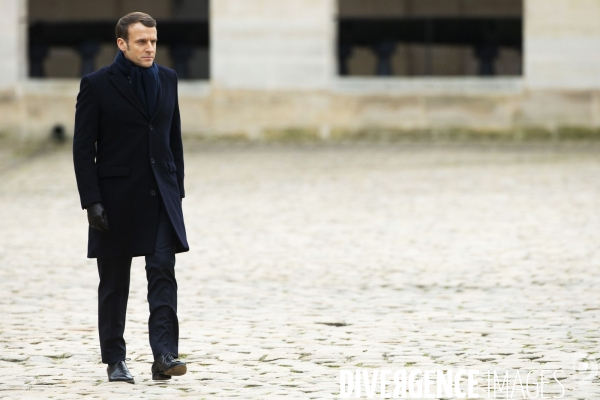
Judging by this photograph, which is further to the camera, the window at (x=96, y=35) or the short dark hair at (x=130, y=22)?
the window at (x=96, y=35)

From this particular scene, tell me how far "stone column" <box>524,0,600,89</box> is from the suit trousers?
15841 mm

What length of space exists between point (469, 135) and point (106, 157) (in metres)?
15.6

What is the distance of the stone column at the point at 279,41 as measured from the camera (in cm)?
2127

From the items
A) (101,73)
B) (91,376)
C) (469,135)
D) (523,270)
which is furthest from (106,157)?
(469,135)

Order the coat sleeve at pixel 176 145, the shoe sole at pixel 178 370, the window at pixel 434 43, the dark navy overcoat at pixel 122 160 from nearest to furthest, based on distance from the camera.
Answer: the shoe sole at pixel 178 370 < the dark navy overcoat at pixel 122 160 < the coat sleeve at pixel 176 145 < the window at pixel 434 43

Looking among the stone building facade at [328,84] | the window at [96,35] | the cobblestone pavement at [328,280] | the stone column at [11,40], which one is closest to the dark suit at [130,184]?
the cobblestone pavement at [328,280]

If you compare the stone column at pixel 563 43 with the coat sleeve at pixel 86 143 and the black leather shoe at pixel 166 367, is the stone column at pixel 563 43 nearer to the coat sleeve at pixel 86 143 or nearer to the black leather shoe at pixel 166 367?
the coat sleeve at pixel 86 143

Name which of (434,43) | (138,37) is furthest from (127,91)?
(434,43)

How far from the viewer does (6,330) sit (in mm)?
7492

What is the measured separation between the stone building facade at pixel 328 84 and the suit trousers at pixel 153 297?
50.2 feet

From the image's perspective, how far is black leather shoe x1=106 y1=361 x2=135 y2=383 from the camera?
237 inches

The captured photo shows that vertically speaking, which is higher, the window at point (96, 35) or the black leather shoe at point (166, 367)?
the window at point (96, 35)

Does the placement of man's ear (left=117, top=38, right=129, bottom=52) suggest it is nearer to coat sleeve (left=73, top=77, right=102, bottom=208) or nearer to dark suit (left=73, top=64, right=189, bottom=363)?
dark suit (left=73, top=64, right=189, bottom=363)

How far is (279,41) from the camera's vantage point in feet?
70.0
